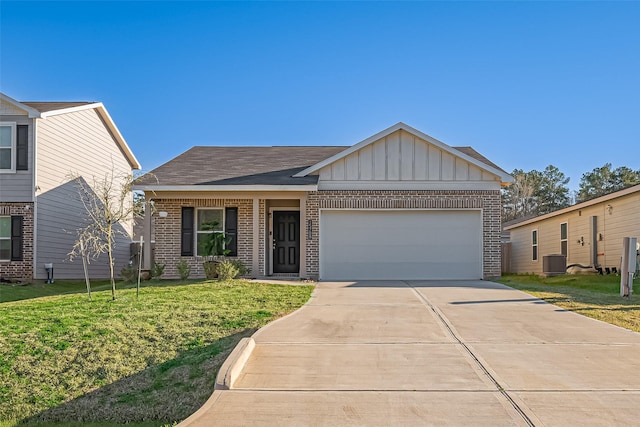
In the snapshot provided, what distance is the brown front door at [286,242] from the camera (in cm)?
1769

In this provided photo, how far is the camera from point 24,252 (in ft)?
57.1

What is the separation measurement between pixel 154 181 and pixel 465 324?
10564 mm

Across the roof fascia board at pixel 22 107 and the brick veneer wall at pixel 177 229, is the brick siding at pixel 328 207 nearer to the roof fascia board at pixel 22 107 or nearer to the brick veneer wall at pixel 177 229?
the brick veneer wall at pixel 177 229

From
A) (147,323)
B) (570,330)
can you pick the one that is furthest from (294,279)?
(570,330)

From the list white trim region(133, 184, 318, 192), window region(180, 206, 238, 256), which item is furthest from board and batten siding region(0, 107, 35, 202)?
window region(180, 206, 238, 256)

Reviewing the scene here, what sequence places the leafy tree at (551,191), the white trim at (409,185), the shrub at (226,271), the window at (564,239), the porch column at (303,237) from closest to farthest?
the shrub at (226,271)
the porch column at (303,237)
the white trim at (409,185)
the window at (564,239)
the leafy tree at (551,191)

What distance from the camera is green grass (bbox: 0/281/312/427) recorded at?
684 cm

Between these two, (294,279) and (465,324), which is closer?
(465,324)

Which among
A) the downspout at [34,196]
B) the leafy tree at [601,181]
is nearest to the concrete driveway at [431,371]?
the downspout at [34,196]

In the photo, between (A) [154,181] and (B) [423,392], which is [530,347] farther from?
(A) [154,181]

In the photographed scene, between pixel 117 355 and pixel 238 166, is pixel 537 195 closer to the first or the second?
pixel 238 166

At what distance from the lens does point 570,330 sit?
8.97m

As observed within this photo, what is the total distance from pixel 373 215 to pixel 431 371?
406 inches

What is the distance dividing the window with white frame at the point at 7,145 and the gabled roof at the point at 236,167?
4.16m
